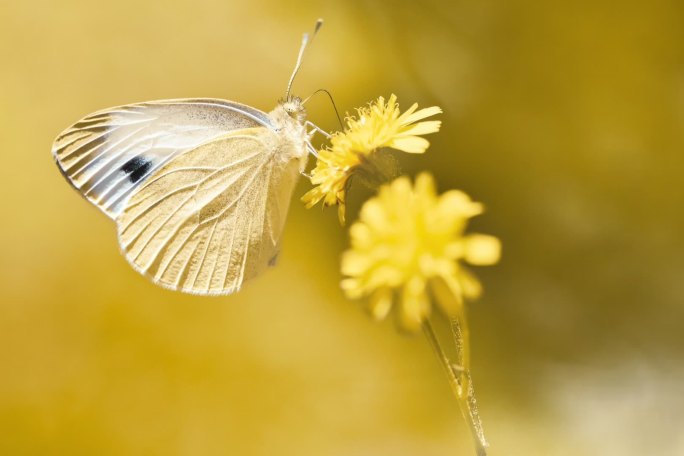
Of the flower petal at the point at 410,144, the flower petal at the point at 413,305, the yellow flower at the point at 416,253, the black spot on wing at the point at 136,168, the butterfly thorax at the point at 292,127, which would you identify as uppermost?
the butterfly thorax at the point at 292,127

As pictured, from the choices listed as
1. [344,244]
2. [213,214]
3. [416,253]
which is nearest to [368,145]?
[416,253]

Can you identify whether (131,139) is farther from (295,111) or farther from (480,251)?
(480,251)

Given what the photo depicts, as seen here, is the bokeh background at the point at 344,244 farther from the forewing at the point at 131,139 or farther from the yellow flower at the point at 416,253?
the yellow flower at the point at 416,253

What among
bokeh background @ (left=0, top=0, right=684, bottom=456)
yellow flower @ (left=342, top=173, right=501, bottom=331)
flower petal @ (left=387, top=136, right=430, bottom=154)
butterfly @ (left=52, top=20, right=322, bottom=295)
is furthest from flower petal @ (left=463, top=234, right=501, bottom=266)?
bokeh background @ (left=0, top=0, right=684, bottom=456)

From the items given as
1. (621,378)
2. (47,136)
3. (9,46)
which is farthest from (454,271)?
(9,46)

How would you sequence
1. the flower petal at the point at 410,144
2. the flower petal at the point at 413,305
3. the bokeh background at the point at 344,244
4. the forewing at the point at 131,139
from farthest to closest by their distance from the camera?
1. the bokeh background at the point at 344,244
2. the forewing at the point at 131,139
3. the flower petal at the point at 410,144
4. the flower petal at the point at 413,305

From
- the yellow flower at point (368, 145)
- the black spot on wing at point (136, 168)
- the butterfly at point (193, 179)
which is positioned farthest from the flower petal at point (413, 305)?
the black spot on wing at point (136, 168)

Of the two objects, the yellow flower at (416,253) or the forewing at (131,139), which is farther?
the forewing at (131,139)
